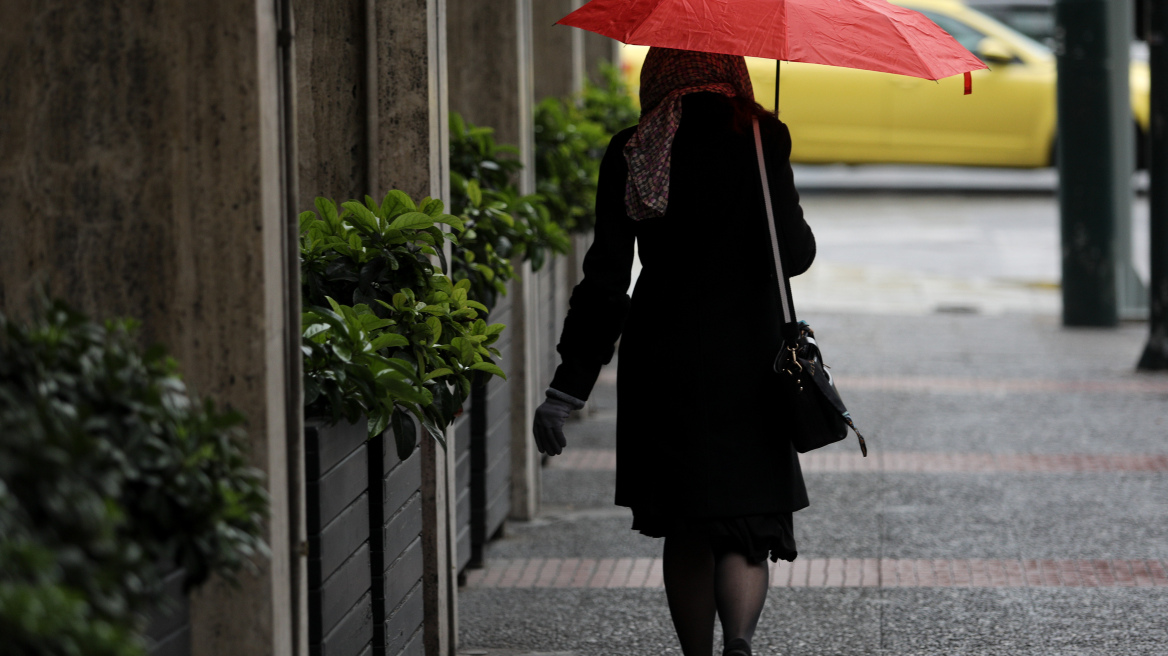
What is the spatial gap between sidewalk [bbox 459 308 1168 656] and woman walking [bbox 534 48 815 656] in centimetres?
104

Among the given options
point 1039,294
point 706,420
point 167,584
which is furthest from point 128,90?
point 1039,294

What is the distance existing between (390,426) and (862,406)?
5.03 meters

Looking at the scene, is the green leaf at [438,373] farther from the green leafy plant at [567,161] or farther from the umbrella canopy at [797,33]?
the green leafy plant at [567,161]

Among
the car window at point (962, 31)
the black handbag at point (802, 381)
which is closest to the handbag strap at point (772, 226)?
the black handbag at point (802, 381)

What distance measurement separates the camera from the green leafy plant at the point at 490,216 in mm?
4895

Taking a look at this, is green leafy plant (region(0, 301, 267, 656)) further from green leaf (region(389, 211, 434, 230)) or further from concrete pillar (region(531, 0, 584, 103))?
concrete pillar (region(531, 0, 584, 103))

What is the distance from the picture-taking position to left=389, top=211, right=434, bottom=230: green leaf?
3684 millimetres

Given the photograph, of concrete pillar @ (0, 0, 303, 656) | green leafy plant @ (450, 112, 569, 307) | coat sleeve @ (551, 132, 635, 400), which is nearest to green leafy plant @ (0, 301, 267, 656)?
concrete pillar @ (0, 0, 303, 656)

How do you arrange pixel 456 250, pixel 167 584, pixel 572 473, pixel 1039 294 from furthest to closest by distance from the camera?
pixel 1039 294 → pixel 572 473 → pixel 456 250 → pixel 167 584

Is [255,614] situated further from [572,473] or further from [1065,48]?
[1065,48]

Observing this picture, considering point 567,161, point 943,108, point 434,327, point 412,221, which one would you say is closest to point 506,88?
point 567,161

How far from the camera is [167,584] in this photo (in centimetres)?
250

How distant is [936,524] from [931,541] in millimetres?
244

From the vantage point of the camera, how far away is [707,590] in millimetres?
3705
